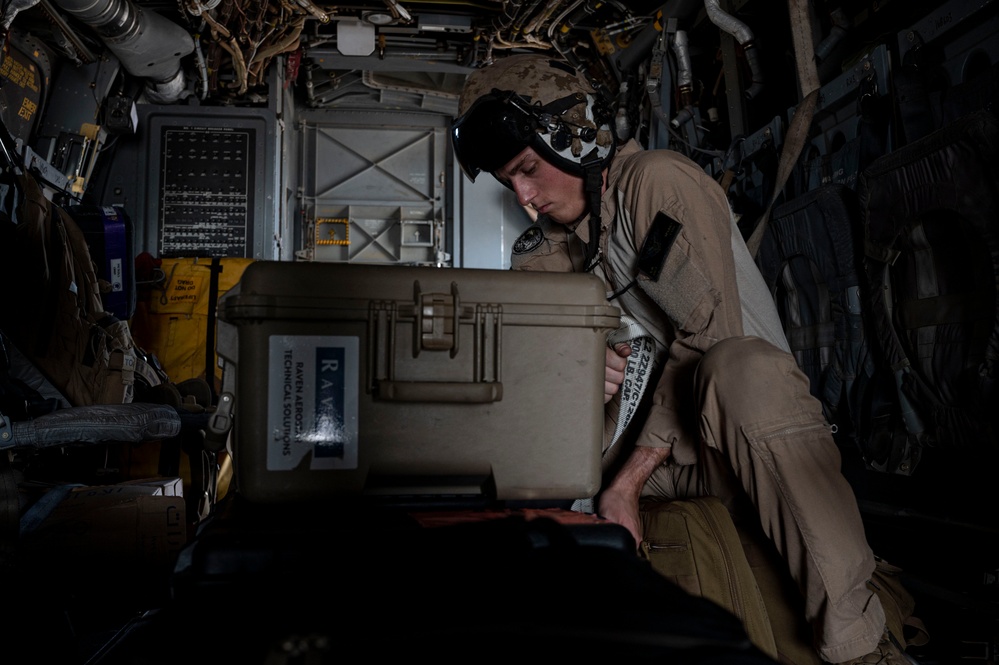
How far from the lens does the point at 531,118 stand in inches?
82.2

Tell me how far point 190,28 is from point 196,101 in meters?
0.93

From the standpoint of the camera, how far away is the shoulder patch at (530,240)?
2604 millimetres

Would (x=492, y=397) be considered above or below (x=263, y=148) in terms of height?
below

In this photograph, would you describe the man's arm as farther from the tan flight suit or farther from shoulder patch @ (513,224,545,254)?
shoulder patch @ (513,224,545,254)

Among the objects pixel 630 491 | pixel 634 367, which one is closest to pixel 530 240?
pixel 634 367

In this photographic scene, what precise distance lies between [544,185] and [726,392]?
0.93m

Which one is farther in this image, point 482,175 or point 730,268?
point 482,175

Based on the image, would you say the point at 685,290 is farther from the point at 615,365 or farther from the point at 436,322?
the point at 436,322

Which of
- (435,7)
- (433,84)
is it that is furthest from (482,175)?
(435,7)

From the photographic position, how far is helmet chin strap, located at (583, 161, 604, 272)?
210cm

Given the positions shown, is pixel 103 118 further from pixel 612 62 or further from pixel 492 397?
→ pixel 492 397

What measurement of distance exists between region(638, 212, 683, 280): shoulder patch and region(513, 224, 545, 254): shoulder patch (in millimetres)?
732

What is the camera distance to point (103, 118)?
15.7ft

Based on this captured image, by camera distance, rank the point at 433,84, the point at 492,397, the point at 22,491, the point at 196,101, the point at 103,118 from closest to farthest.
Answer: the point at 492,397 < the point at 22,491 < the point at 103,118 < the point at 196,101 < the point at 433,84
